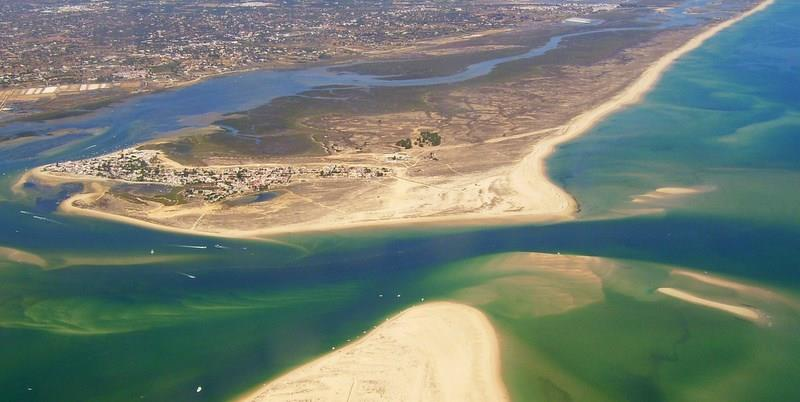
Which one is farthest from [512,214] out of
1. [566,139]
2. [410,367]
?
[566,139]

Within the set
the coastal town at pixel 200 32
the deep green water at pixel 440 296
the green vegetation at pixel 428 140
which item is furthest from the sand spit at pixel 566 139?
the coastal town at pixel 200 32

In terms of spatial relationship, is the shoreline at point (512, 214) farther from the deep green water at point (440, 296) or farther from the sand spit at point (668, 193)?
the sand spit at point (668, 193)

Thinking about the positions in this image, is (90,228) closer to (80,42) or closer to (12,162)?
(12,162)

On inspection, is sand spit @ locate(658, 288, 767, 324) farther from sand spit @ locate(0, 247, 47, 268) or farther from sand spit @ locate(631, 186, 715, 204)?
sand spit @ locate(0, 247, 47, 268)

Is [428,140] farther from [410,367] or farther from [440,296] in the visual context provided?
[410,367]

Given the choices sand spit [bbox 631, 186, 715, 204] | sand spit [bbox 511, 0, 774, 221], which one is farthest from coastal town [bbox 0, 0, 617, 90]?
sand spit [bbox 631, 186, 715, 204]

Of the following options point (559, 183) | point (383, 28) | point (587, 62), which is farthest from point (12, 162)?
point (383, 28)
